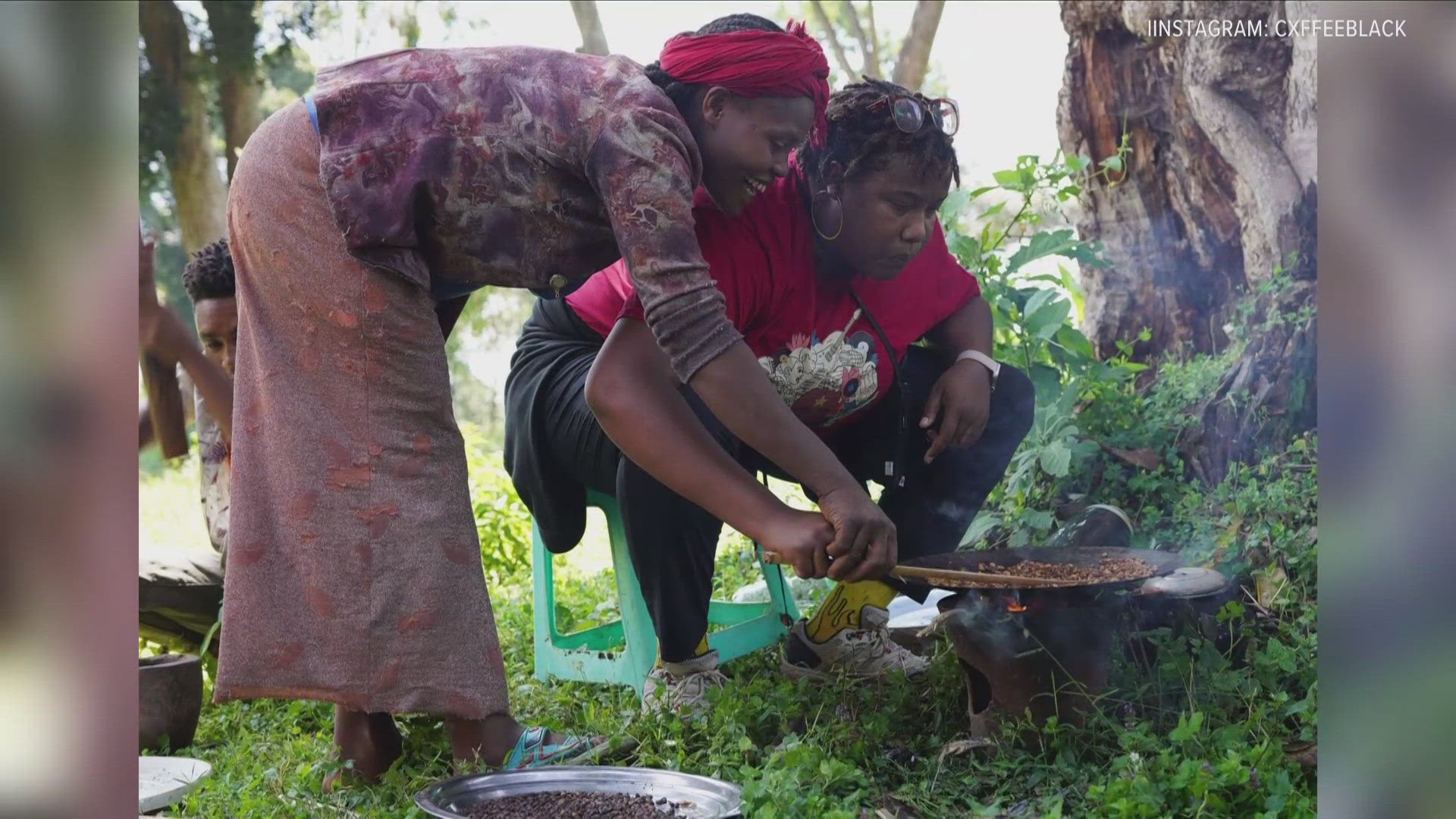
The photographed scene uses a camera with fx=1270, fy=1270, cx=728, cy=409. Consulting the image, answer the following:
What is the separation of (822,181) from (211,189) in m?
8.80

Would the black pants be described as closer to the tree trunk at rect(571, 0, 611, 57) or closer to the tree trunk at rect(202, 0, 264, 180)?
the tree trunk at rect(571, 0, 611, 57)

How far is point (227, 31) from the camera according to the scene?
32.8 feet

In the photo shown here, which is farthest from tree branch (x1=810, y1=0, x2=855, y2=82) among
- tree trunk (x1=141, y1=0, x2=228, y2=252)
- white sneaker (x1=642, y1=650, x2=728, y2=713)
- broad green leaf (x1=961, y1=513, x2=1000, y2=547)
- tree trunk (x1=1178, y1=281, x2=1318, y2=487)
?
white sneaker (x1=642, y1=650, x2=728, y2=713)

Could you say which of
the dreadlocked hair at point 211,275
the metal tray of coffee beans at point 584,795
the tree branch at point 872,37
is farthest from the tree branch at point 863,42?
the metal tray of coffee beans at point 584,795

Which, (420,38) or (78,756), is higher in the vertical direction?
(420,38)

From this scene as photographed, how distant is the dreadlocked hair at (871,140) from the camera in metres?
2.75

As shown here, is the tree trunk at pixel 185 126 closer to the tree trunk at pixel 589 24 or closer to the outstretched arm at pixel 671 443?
the tree trunk at pixel 589 24

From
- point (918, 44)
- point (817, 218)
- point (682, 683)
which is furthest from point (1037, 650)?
point (918, 44)

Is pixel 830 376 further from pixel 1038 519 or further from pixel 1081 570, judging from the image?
pixel 1038 519

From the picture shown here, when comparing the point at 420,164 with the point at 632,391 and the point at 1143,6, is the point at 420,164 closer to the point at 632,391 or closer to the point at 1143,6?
the point at 632,391

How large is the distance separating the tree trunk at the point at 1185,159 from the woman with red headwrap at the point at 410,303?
8.56ft

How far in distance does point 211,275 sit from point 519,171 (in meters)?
1.74

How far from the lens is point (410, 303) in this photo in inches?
96.0

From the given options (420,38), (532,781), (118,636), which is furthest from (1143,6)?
(420,38)
